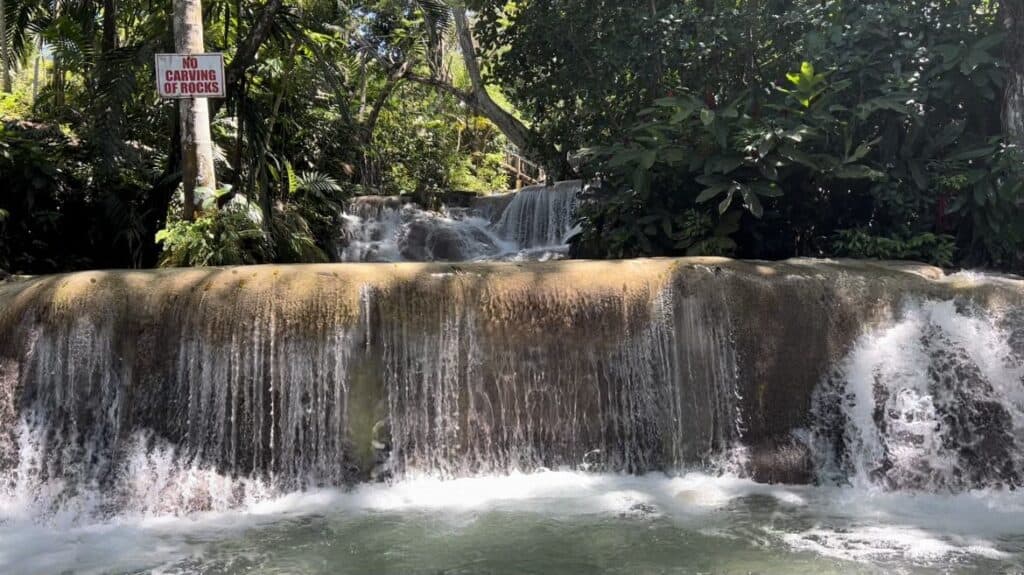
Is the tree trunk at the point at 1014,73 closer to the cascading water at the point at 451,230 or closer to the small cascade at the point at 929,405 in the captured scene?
the small cascade at the point at 929,405

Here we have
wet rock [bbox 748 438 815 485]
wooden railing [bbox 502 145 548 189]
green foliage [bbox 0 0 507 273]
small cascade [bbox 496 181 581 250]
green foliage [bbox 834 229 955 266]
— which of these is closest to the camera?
wet rock [bbox 748 438 815 485]

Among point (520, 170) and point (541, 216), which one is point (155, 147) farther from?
point (520, 170)

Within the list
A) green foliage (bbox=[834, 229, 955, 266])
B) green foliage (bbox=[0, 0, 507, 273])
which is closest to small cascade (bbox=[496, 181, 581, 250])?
green foliage (bbox=[0, 0, 507, 273])

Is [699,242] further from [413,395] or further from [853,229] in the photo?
[413,395]

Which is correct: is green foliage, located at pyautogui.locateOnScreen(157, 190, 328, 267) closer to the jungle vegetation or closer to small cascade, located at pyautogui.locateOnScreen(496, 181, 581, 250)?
the jungle vegetation

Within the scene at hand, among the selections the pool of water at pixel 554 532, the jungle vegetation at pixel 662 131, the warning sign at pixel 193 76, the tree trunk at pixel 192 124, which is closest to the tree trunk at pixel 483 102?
the jungle vegetation at pixel 662 131

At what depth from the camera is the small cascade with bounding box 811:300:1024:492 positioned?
214 inches

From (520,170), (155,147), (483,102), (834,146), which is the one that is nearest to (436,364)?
(834,146)

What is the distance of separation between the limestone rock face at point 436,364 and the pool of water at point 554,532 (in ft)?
0.92

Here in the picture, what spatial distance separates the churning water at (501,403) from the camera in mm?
5094

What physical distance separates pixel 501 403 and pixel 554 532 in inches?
51.0

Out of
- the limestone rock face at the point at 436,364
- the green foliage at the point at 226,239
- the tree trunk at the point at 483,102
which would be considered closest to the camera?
the limestone rock face at the point at 436,364

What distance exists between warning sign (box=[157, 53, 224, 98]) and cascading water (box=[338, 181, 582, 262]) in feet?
18.1

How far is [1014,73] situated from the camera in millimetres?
7410
